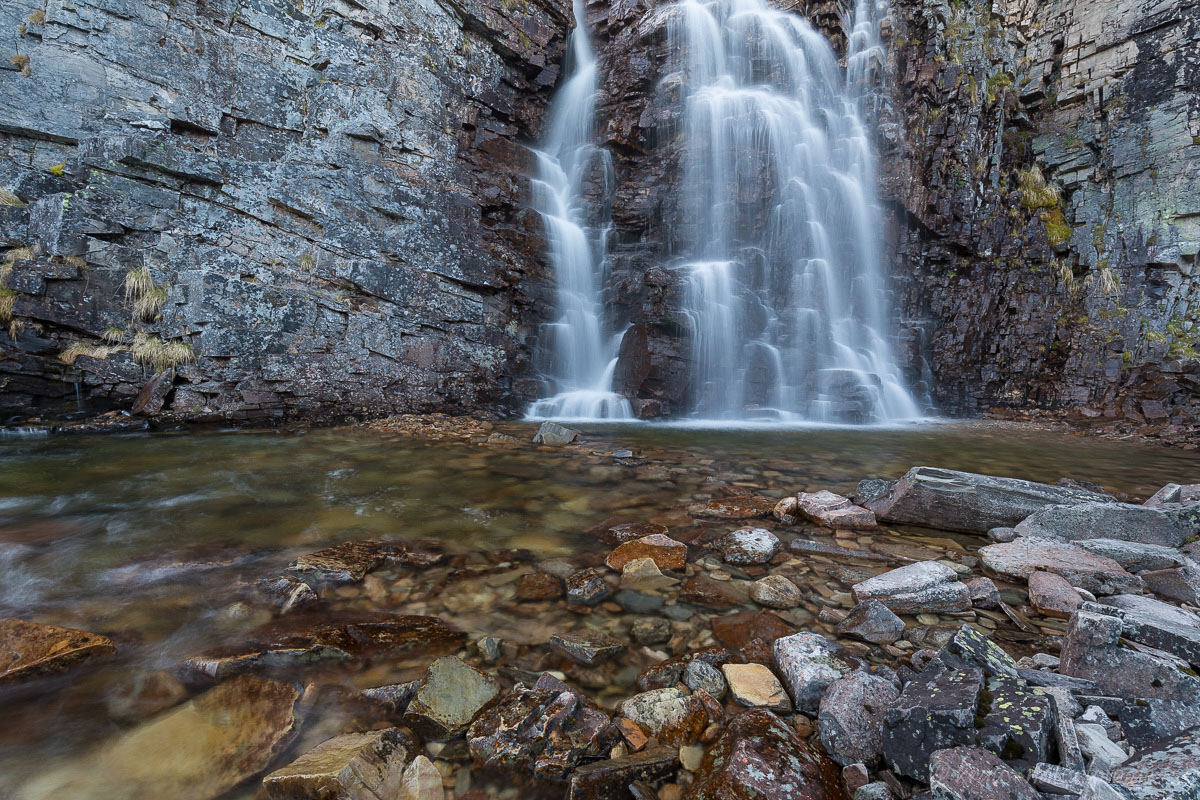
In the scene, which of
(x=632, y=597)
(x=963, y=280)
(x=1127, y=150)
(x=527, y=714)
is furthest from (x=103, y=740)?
(x=1127, y=150)

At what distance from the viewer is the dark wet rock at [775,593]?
8.43ft

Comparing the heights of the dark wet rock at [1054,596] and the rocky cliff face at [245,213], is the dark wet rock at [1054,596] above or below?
below

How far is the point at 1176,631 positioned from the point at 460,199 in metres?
12.4

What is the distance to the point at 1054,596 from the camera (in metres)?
2.43

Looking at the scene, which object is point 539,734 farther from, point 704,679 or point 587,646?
point 704,679

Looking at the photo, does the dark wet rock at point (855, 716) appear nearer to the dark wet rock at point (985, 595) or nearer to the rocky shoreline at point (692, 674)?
the rocky shoreline at point (692, 674)

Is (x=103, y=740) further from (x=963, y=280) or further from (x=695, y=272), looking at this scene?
(x=963, y=280)

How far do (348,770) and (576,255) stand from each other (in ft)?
43.5

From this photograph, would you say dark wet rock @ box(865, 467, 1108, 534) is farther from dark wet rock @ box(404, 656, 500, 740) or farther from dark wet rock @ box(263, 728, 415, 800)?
dark wet rock @ box(263, 728, 415, 800)

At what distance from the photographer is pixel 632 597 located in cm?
271

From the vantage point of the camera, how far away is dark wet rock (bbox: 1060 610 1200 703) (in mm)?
1452

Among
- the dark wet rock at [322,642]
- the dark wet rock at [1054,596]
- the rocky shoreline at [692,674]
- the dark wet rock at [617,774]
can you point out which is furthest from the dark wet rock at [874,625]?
the dark wet rock at [322,642]

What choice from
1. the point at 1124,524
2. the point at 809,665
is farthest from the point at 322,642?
the point at 1124,524

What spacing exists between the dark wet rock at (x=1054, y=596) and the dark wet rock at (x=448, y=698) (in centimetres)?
274
